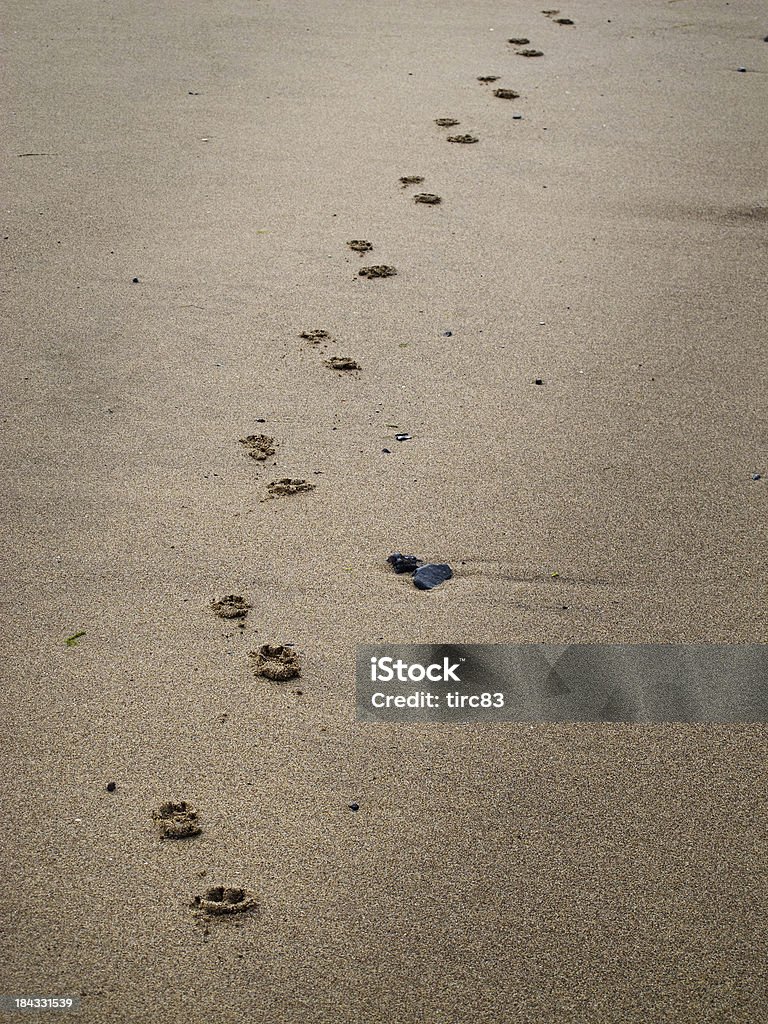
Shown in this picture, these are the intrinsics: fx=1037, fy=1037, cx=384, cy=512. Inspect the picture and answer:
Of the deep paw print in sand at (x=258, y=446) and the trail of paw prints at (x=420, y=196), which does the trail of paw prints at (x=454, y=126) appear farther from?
the deep paw print in sand at (x=258, y=446)

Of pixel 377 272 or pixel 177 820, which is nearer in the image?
pixel 177 820

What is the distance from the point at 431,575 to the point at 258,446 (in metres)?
0.86

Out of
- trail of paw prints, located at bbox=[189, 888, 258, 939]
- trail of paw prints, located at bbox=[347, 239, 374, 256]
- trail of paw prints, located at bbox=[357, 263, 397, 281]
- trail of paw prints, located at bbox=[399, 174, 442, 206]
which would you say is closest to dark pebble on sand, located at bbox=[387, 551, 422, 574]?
trail of paw prints, located at bbox=[189, 888, 258, 939]

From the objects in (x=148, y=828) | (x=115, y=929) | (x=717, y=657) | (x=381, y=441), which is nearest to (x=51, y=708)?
(x=148, y=828)

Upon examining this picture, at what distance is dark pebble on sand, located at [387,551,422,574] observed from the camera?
3.01 m

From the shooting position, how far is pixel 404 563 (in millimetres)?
3012

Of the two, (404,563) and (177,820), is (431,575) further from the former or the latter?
(177,820)

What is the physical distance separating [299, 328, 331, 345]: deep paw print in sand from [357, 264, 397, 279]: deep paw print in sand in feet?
1.74

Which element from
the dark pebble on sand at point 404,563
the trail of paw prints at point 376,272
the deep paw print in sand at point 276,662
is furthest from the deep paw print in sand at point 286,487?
the trail of paw prints at point 376,272

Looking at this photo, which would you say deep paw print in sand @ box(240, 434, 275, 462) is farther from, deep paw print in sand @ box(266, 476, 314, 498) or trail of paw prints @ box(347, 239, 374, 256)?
trail of paw prints @ box(347, 239, 374, 256)

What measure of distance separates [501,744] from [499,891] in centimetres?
41

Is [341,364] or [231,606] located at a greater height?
[341,364]

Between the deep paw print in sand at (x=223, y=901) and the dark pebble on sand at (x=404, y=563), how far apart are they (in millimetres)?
1108

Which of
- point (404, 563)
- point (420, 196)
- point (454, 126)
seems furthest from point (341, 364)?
point (454, 126)
